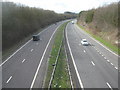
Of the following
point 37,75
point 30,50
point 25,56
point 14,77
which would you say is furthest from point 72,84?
point 30,50

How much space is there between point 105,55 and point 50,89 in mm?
16993

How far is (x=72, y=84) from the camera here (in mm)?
20406

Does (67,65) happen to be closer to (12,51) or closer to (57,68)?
(57,68)

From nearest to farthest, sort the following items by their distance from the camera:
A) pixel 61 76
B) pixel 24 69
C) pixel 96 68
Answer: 1. pixel 61 76
2. pixel 24 69
3. pixel 96 68

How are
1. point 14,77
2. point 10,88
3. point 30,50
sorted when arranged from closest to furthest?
point 10,88 → point 14,77 → point 30,50

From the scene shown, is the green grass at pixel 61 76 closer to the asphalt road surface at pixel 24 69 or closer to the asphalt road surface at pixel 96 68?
the asphalt road surface at pixel 96 68

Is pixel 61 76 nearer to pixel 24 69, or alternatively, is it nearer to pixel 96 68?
pixel 24 69

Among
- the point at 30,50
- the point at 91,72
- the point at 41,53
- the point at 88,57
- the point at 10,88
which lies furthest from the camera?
the point at 30,50

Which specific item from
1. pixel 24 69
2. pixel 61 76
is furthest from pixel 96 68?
pixel 24 69

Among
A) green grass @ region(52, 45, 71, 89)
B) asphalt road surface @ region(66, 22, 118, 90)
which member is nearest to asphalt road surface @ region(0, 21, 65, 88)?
green grass @ region(52, 45, 71, 89)

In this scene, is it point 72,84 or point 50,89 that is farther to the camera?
point 72,84

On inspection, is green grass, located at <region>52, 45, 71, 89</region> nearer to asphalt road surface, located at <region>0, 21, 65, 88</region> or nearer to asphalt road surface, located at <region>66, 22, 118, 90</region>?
asphalt road surface, located at <region>66, 22, 118, 90</region>

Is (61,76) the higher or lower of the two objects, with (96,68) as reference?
lower

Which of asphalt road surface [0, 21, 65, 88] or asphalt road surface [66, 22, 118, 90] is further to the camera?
asphalt road surface [0, 21, 65, 88]
